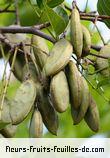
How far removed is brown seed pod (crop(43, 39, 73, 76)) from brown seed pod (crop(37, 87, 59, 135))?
0.05m

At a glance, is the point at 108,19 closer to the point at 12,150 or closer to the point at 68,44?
the point at 68,44

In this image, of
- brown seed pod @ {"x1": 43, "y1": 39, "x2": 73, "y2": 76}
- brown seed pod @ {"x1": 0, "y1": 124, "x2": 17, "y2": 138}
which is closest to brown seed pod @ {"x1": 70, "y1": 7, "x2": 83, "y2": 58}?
brown seed pod @ {"x1": 43, "y1": 39, "x2": 73, "y2": 76}

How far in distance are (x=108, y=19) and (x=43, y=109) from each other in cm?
26

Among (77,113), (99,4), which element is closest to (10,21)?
(99,4)

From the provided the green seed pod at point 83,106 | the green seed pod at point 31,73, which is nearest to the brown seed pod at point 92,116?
the green seed pod at point 83,106

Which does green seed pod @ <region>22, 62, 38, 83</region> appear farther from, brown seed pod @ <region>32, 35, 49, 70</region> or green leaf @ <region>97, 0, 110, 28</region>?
green leaf @ <region>97, 0, 110, 28</region>

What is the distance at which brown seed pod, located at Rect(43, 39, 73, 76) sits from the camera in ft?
3.74

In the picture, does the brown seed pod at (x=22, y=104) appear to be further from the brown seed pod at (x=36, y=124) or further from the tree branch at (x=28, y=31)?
the tree branch at (x=28, y=31)

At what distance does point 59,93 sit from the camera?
1129 mm

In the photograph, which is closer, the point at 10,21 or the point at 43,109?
the point at 43,109

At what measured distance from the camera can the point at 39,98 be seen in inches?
46.1

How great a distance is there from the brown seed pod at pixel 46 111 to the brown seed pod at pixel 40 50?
7 centimetres

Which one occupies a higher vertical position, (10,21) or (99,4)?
(99,4)

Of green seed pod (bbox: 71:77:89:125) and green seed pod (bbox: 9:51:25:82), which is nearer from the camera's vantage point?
green seed pod (bbox: 71:77:89:125)
